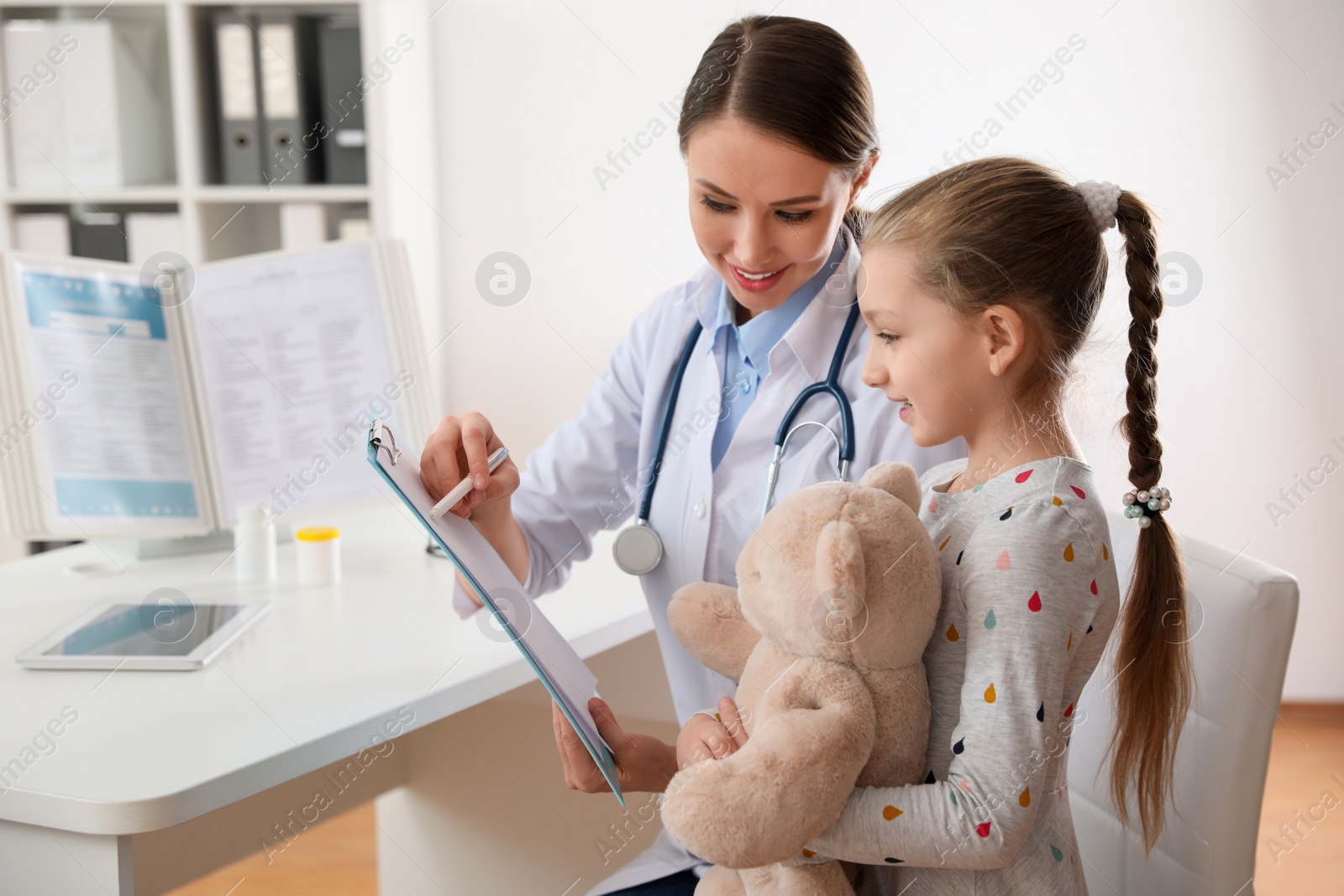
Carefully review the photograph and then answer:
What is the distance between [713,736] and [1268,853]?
1.94 meters

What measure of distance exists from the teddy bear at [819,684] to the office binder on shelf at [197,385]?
102 centimetres

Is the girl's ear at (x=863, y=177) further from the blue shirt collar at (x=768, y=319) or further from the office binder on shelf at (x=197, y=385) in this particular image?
the office binder on shelf at (x=197, y=385)

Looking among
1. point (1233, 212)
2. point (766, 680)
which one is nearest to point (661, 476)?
point (766, 680)

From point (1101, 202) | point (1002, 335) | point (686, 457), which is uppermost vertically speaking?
point (1101, 202)

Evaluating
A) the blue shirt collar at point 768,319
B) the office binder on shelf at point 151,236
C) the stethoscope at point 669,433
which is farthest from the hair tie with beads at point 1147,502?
the office binder on shelf at point 151,236

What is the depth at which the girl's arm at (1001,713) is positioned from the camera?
2.40 feet

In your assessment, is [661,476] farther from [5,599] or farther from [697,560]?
[5,599]

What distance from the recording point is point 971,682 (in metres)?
0.76

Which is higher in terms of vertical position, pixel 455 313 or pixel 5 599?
pixel 455 313

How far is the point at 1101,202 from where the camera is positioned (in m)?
0.87

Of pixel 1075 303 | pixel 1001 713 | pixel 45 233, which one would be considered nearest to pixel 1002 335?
pixel 1075 303

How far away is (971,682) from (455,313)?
7.97ft

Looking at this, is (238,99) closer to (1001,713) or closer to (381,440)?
(381,440)

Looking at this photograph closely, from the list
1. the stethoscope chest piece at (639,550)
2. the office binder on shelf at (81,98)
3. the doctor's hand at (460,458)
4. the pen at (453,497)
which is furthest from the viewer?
the office binder on shelf at (81,98)
